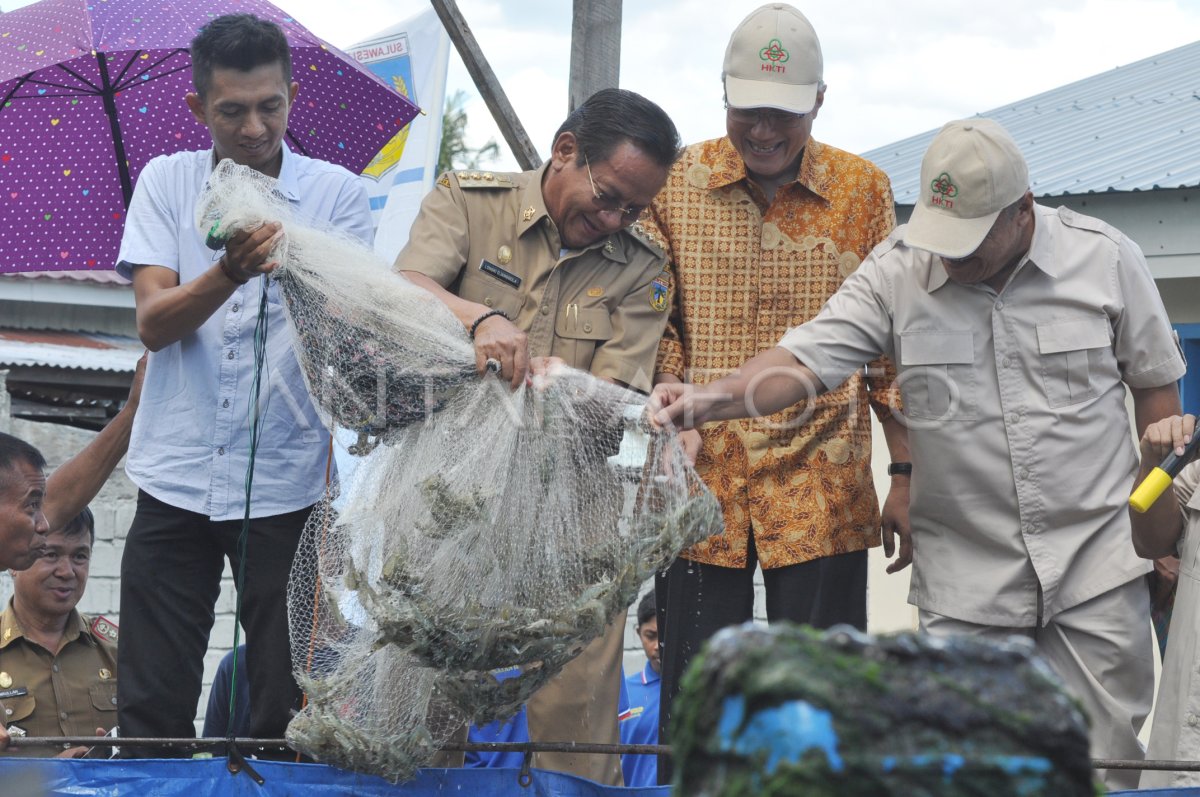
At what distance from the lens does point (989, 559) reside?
330cm

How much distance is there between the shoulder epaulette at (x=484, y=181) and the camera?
3.43 metres

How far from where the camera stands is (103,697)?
453 cm

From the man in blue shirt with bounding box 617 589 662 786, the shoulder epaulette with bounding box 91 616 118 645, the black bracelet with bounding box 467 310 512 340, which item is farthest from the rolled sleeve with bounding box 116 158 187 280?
the man in blue shirt with bounding box 617 589 662 786

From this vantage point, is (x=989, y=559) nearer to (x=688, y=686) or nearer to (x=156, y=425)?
(x=156, y=425)

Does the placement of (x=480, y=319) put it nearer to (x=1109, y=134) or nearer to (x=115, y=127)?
(x=115, y=127)

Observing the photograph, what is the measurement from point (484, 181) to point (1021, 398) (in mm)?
1388

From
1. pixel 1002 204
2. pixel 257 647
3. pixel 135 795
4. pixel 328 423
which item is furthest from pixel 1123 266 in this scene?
pixel 135 795

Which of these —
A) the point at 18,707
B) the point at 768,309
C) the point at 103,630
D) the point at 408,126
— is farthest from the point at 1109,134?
the point at 18,707

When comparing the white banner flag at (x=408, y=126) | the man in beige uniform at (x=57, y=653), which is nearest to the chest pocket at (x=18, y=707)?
the man in beige uniform at (x=57, y=653)

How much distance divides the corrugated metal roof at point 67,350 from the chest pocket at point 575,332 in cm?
628

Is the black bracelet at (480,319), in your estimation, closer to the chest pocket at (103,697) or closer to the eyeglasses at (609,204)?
the eyeglasses at (609,204)

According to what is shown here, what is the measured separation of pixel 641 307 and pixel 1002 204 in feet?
2.92

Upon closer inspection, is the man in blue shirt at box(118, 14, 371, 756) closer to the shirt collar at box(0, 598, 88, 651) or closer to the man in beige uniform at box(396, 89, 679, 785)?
the man in beige uniform at box(396, 89, 679, 785)

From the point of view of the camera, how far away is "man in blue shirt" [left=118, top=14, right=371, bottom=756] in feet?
10.5
